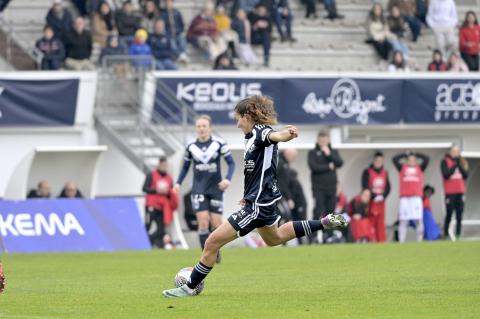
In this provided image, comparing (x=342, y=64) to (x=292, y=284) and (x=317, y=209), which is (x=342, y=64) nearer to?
(x=317, y=209)

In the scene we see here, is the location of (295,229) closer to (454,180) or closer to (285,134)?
(285,134)

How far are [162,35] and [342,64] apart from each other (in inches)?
234

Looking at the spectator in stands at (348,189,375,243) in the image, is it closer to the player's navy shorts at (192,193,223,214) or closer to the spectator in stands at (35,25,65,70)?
the spectator in stands at (35,25,65,70)

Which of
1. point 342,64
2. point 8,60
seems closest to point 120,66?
point 8,60

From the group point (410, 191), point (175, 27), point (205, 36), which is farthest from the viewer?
point (205, 36)

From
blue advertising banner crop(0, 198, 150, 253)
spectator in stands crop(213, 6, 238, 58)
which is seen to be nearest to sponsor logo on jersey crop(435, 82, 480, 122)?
spectator in stands crop(213, 6, 238, 58)

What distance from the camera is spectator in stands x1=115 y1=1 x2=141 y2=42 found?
3003 centimetres

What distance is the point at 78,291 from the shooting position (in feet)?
46.6

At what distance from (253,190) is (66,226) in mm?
11847

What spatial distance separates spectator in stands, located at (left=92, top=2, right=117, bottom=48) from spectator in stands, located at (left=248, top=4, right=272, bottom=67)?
4.09 metres

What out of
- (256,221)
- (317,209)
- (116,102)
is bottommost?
(317,209)

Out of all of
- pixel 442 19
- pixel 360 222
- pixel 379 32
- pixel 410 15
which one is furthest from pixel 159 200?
pixel 410 15

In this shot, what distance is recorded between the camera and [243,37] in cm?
3269

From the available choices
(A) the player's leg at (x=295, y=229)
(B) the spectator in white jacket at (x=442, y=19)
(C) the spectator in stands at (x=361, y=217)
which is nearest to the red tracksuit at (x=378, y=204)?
(C) the spectator in stands at (x=361, y=217)
